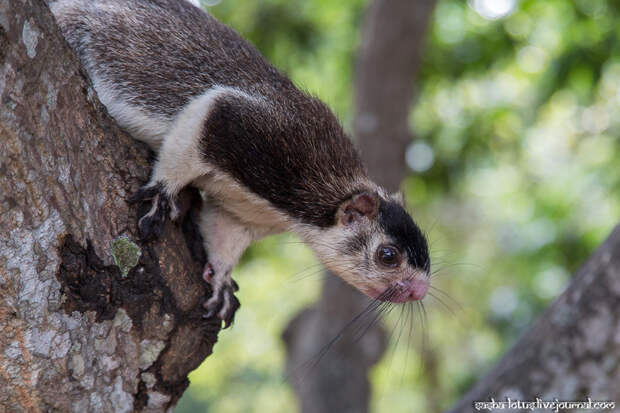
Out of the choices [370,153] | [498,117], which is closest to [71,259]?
[370,153]

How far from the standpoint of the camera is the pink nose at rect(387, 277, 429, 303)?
322 centimetres

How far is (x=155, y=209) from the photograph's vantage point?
2643mm

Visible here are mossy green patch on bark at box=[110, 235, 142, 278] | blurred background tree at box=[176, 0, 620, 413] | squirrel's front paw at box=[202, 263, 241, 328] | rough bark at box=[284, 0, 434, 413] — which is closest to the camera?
mossy green patch on bark at box=[110, 235, 142, 278]

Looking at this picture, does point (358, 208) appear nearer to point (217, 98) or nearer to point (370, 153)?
point (217, 98)

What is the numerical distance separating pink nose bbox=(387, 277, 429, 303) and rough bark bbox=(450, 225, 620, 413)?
605 mm

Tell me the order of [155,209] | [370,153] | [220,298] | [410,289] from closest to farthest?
1. [155,209]
2. [220,298]
3. [410,289]
4. [370,153]

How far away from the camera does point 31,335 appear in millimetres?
2217

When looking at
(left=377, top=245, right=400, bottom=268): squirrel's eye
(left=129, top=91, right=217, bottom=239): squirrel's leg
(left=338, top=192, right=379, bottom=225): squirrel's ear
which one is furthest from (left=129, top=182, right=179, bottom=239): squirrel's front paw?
(left=377, top=245, right=400, bottom=268): squirrel's eye

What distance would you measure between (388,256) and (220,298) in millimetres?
889

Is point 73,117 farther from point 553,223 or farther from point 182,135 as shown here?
point 553,223

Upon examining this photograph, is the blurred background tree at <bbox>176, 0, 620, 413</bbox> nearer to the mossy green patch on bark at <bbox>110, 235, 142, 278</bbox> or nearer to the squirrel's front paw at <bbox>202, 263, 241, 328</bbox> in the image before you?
the squirrel's front paw at <bbox>202, 263, 241, 328</bbox>

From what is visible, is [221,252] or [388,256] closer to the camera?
[221,252]

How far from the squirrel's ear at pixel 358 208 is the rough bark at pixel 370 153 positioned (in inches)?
110

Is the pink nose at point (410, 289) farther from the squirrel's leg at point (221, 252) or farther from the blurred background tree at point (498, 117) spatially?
the blurred background tree at point (498, 117)
